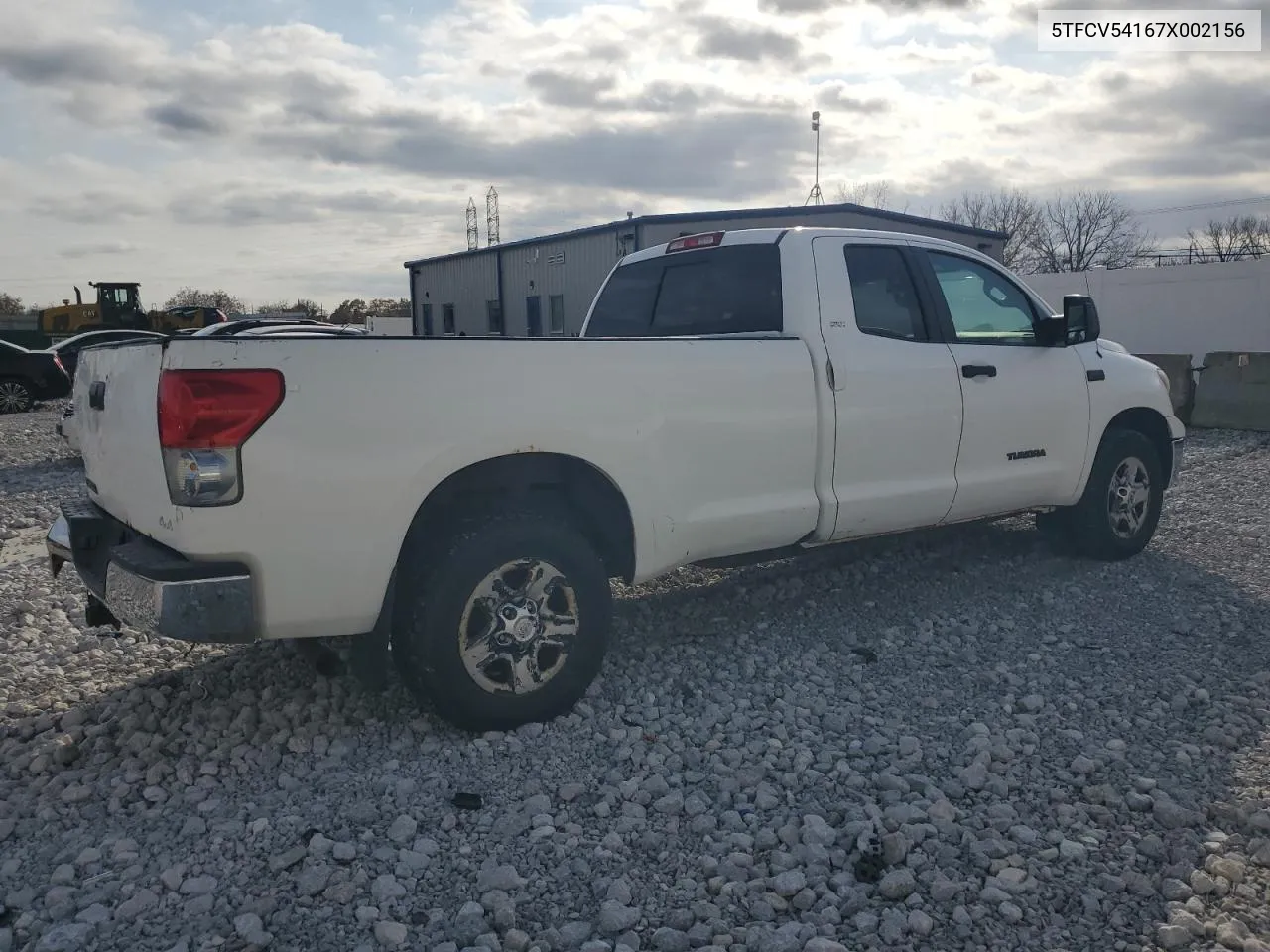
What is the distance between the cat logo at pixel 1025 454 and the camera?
564cm

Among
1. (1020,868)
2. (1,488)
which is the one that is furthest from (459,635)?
(1,488)

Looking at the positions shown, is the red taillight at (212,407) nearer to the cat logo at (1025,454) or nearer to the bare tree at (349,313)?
the cat logo at (1025,454)

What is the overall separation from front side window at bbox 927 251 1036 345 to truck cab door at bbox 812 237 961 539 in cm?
24

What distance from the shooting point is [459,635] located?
12.0 feet

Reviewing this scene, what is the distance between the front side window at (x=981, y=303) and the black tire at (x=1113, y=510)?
1.02 meters

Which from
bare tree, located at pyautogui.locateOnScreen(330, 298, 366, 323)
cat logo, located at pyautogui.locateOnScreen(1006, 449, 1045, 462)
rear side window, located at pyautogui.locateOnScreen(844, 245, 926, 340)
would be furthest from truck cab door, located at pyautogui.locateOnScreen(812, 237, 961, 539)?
bare tree, located at pyautogui.locateOnScreen(330, 298, 366, 323)

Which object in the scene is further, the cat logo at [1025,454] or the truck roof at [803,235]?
the cat logo at [1025,454]

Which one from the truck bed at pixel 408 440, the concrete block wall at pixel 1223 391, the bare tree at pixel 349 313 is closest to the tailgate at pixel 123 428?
the truck bed at pixel 408 440

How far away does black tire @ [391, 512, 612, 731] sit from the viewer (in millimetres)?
3629

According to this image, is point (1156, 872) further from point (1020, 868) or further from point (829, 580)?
point (829, 580)

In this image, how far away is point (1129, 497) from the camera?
6.41m

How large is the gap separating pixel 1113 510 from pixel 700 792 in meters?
4.05

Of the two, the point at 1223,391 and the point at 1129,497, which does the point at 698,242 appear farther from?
the point at 1223,391

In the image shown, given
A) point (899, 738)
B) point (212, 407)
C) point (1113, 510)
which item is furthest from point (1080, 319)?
point (212, 407)
